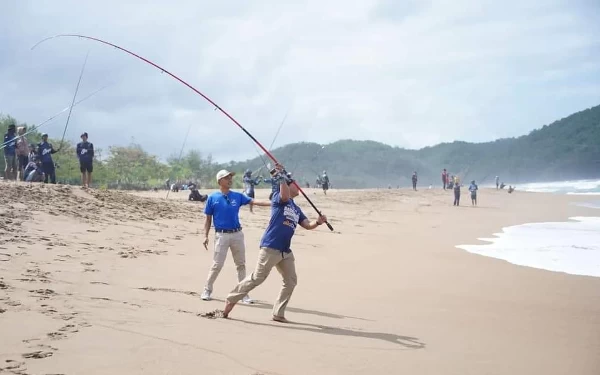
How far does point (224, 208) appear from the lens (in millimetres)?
7016

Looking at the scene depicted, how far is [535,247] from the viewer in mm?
14781

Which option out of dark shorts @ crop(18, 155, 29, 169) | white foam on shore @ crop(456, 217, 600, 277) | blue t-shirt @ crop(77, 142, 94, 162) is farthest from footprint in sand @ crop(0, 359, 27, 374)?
dark shorts @ crop(18, 155, 29, 169)

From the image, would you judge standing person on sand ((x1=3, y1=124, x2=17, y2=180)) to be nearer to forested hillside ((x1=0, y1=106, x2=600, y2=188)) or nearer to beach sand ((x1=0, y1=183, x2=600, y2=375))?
beach sand ((x1=0, y1=183, x2=600, y2=375))

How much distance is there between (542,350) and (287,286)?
2.60 meters

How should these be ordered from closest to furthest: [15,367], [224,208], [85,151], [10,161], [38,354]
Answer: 1. [15,367]
2. [38,354]
3. [224,208]
4. [85,151]
5. [10,161]

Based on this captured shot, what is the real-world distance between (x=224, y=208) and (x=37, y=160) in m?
11.0

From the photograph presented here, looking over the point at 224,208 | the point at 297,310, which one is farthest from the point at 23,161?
the point at 297,310

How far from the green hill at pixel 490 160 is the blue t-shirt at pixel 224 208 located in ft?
316

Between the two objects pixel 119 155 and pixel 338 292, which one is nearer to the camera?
pixel 338 292

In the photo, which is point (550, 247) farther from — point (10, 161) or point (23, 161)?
point (10, 161)

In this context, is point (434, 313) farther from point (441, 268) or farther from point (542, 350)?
point (441, 268)

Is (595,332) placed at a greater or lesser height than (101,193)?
lesser

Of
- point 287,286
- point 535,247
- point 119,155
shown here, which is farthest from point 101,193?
point 119,155

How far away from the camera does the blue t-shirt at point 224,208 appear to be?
7.02 meters
